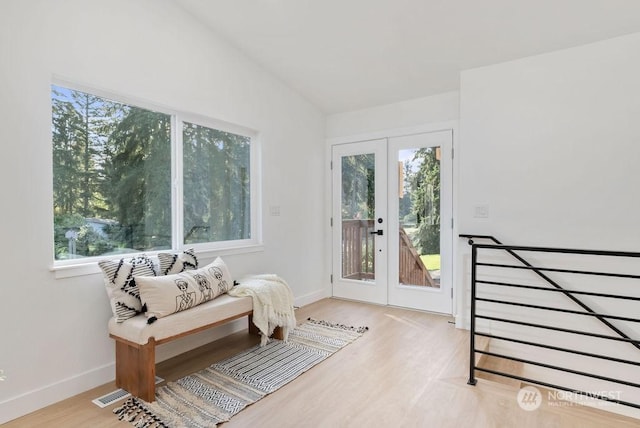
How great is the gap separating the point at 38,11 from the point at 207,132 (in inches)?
56.1

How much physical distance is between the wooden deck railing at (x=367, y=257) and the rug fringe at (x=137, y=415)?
2.87m

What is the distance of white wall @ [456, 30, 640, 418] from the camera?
2.73 metres

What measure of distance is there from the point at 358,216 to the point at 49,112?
10.6 feet

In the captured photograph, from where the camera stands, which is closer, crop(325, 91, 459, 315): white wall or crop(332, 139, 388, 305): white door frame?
crop(325, 91, 459, 315): white wall

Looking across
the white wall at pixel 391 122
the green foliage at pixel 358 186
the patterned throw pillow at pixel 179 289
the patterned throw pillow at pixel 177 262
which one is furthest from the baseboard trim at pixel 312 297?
the patterned throw pillow at pixel 177 262

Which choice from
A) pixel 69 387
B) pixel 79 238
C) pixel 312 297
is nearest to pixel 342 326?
pixel 312 297

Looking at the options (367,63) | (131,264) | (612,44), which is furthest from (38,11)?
(612,44)

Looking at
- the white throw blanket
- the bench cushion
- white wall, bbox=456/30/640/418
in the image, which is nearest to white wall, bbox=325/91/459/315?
white wall, bbox=456/30/640/418

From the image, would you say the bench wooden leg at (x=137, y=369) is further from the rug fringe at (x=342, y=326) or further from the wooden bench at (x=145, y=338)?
the rug fringe at (x=342, y=326)

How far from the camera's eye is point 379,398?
221cm

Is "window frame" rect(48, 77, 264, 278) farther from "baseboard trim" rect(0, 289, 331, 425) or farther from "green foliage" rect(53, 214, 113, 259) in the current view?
"baseboard trim" rect(0, 289, 331, 425)

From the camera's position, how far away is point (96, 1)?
Answer: 2428mm

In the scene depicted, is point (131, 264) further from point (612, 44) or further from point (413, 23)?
point (612, 44)

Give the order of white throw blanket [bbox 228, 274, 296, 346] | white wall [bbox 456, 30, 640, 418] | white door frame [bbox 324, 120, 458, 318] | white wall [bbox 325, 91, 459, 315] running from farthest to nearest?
1. white wall [bbox 325, 91, 459, 315]
2. white door frame [bbox 324, 120, 458, 318]
3. white throw blanket [bbox 228, 274, 296, 346]
4. white wall [bbox 456, 30, 640, 418]
